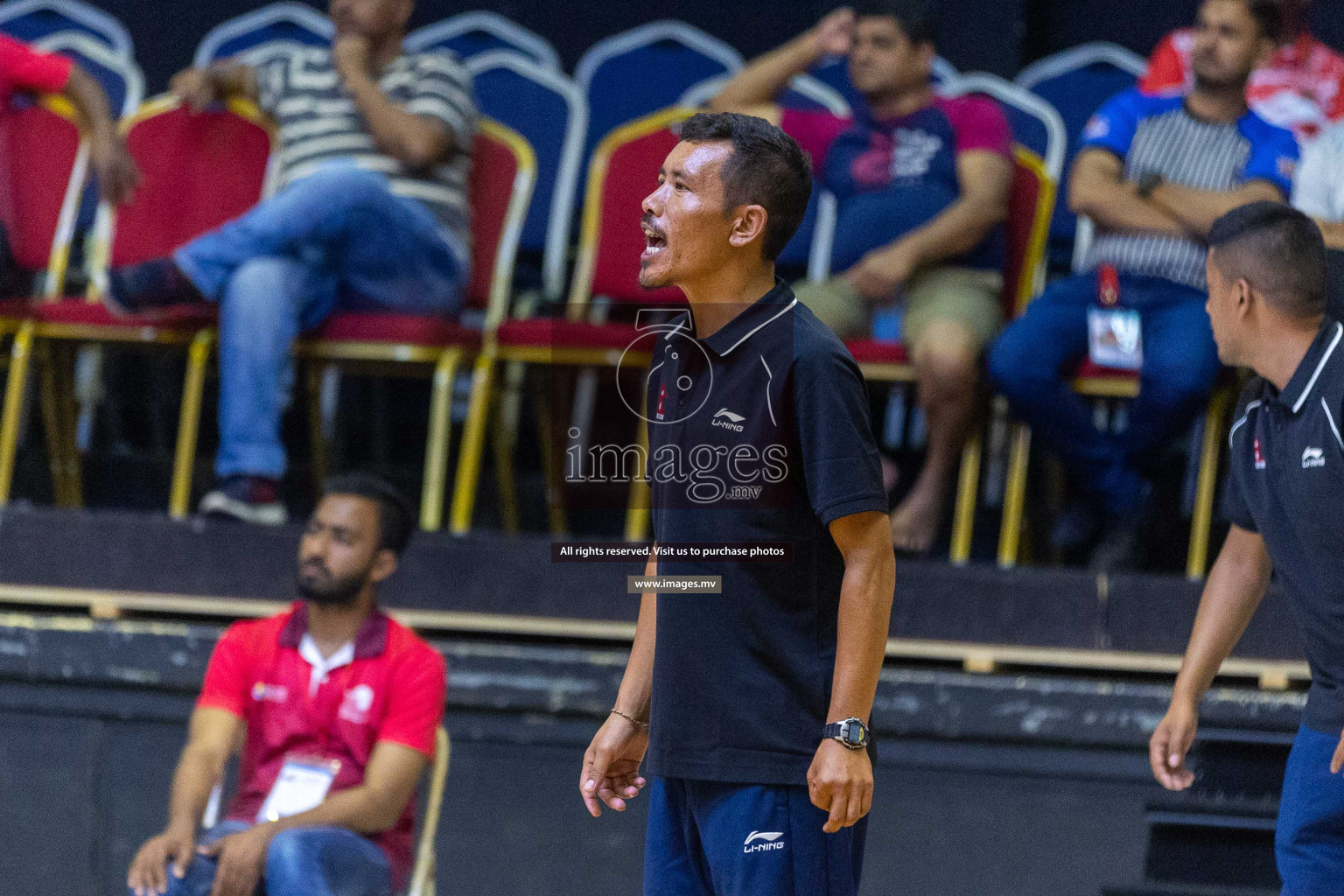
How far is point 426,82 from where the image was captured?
150 inches

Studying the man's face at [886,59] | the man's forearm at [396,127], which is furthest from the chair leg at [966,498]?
the man's forearm at [396,127]

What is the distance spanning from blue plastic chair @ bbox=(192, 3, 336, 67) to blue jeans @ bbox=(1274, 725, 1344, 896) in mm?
3874

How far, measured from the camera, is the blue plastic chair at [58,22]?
477 centimetres

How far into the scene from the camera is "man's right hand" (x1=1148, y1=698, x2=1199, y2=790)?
2.02 meters

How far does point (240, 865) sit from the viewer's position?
2354 millimetres

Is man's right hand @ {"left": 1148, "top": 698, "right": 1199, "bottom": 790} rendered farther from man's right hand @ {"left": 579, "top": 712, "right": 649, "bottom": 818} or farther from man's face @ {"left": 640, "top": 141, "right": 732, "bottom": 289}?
man's face @ {"left": 640, "top": 141, "right": 732, "bottom": 289}

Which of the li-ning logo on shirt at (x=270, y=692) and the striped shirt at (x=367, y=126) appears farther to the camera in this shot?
the striped shirt at (x=367, y=126)

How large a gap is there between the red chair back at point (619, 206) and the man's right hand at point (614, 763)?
2274mm

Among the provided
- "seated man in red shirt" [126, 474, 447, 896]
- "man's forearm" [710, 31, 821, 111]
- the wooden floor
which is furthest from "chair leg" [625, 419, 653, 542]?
"man's forearm" [710, 31, 821, 111]

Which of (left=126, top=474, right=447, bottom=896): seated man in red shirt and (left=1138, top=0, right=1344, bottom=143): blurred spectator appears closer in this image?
(left=126, top=474, right=447, bottom=896): seated man in red shirt

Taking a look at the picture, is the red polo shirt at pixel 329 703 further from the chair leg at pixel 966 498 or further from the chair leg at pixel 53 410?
the chair leg at pixel 53 410

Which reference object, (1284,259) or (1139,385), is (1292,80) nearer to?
(1139,385)

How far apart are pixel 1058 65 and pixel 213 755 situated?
10.8 feet

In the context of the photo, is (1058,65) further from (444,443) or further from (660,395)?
(660,395)
